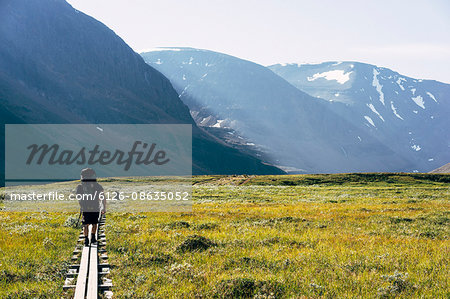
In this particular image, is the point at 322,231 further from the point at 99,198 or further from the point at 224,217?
the point at 99,198

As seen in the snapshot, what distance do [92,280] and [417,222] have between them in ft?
62.5

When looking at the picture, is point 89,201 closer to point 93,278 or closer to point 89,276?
point 89,276

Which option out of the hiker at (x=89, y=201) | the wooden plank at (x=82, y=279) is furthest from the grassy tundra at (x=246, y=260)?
the hiker at (x=89, y=201)

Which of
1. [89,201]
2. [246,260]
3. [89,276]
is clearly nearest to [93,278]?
[89,276]

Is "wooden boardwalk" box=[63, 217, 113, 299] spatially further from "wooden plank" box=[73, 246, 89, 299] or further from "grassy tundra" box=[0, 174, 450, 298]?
"grassy tundra" box=[0, 174, 450, 298]

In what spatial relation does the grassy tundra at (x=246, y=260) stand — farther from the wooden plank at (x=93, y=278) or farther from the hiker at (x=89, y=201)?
the hiker at (x=89, y=201)

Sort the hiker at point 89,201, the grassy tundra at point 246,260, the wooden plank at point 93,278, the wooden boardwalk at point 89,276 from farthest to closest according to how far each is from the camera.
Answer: the hiker at point 89,201
the grassy tundra at point 246,260
the wooden boardwalk at point 89,276
the wooden plank at point 93,278

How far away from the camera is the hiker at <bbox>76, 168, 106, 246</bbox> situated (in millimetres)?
14875

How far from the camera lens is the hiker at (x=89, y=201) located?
48.8ft

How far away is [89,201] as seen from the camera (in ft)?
49.6

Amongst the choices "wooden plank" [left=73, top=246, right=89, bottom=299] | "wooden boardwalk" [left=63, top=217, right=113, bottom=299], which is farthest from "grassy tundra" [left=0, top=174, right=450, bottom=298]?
"wooden plank" [left=73, top=246, right=89, bottom=299]

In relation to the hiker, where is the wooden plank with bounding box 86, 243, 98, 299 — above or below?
below

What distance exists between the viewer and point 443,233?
58.0 ft

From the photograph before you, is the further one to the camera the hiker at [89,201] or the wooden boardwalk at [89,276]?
the hiker at [89,201]
